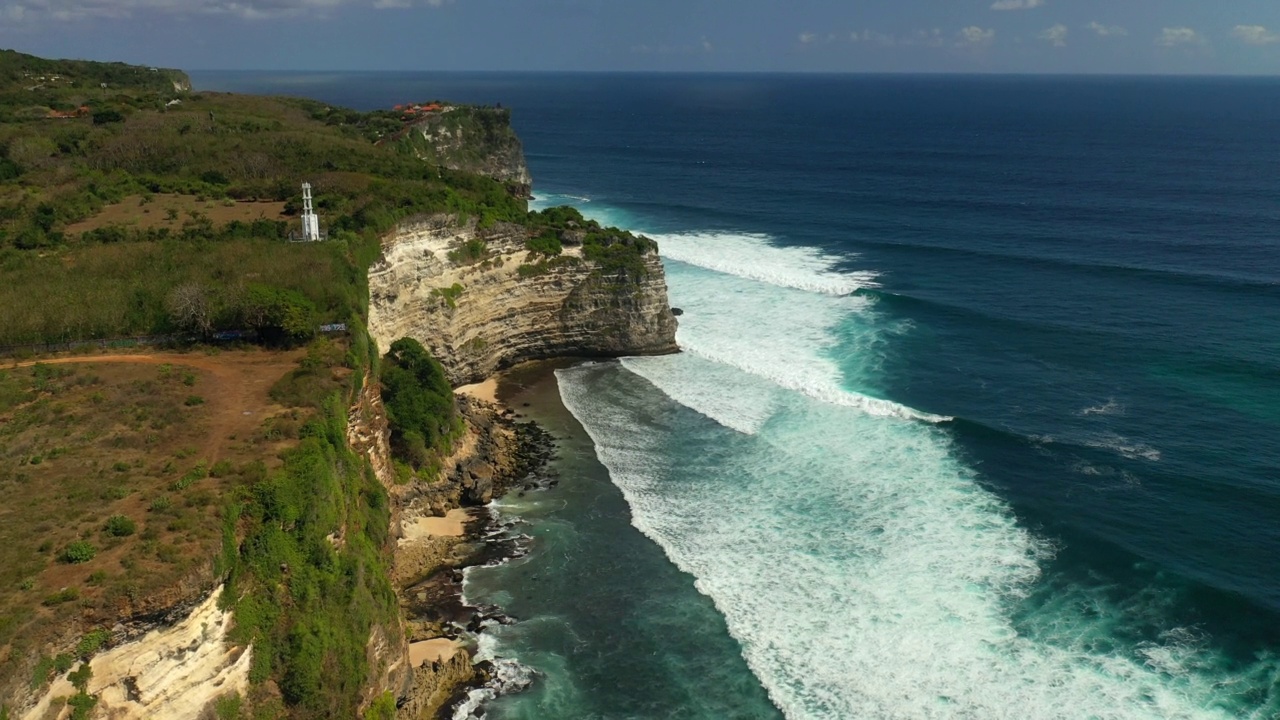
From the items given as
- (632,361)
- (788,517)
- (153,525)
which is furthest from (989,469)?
(153,525)

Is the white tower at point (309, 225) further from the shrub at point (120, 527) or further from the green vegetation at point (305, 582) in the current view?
the shrub at point (120, 527)

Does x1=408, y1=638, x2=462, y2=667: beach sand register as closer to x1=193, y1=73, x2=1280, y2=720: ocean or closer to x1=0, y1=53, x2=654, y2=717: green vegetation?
x1=193, y1=73, x2=1280, y2=720: ocean

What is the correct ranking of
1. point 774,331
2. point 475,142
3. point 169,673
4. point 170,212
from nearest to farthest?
point 169,673 < point 170,212 < point 774,331 < point 475,142

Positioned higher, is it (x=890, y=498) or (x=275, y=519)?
(x=275, y=519)

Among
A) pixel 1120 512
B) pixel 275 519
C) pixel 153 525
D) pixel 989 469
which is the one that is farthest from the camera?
pixel 989 469

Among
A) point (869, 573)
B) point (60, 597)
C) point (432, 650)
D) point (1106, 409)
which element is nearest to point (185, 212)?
point (432, 650)

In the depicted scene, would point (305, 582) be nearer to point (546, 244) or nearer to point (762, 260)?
point (546, 244)

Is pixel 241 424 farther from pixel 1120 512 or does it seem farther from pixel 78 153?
pixel 78 153
